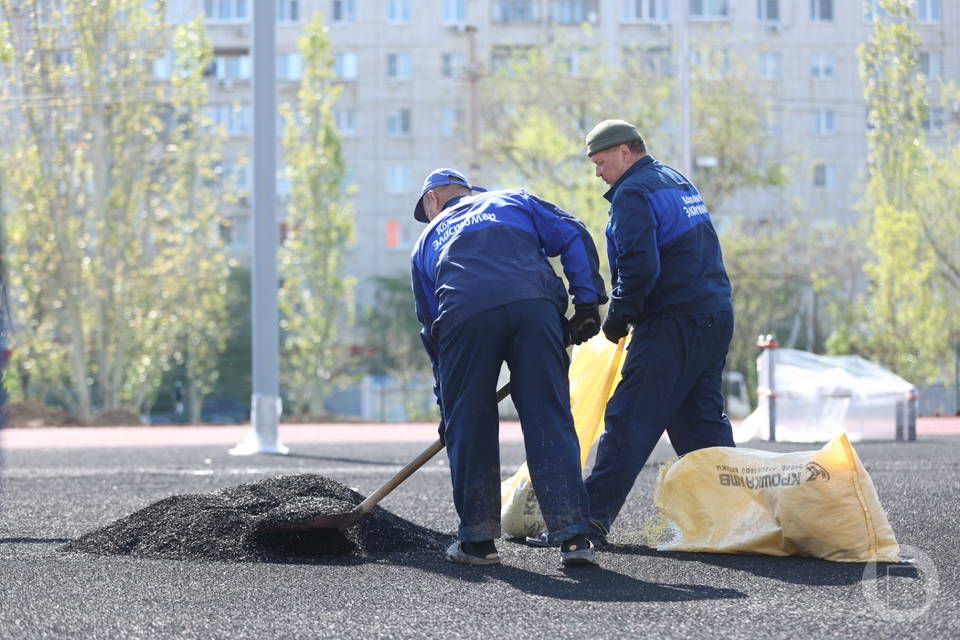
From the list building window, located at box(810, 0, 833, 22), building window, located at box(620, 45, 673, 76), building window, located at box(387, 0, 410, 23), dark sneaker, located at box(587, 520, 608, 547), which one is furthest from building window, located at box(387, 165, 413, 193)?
dark sneaker, located at box(587, 520, 608, 547)

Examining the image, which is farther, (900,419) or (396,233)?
(396,233)

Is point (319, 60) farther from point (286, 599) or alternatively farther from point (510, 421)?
point (286, 599)

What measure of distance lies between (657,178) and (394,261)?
4387 centimetres

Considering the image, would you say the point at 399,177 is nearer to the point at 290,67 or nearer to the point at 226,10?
the point at 290,67

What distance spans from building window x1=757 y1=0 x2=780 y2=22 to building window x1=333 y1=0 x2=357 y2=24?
46.6 ft

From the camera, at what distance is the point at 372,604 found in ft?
13.9

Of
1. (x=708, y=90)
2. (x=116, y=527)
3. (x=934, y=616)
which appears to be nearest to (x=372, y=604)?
(x=934, y=616)

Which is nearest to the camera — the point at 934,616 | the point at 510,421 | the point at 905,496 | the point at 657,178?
the point at 934,616

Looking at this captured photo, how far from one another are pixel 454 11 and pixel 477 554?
1828 inches

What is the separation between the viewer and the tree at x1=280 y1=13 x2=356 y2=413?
104 ft

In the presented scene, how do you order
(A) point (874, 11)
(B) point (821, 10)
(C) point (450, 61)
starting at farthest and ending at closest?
(C) point (450, 61) → (B) point (821, 10) → (A) point (874, 11)

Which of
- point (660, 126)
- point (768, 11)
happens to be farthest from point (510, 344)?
point (768, 11)

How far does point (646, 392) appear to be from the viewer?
18.1 feet

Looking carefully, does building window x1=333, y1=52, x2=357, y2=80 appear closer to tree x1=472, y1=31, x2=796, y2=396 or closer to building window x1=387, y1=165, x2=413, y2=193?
building window x1=387, y1=165, x2=413, y2=193
